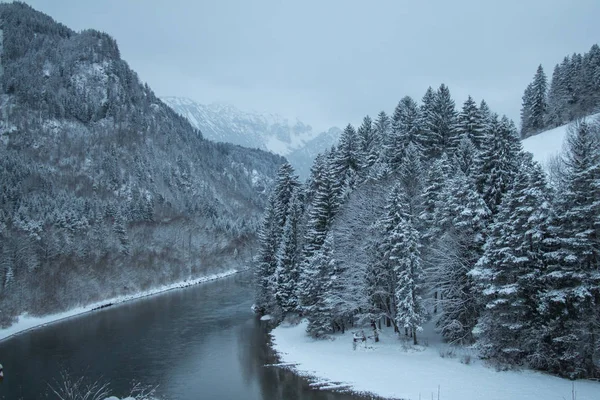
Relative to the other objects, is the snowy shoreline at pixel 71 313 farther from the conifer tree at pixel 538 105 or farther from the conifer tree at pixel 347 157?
the conifer tree at pixel 538 105

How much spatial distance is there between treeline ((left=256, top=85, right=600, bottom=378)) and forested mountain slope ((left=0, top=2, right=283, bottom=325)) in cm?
3665

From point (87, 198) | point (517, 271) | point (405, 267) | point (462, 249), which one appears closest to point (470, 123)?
point (462, 249)

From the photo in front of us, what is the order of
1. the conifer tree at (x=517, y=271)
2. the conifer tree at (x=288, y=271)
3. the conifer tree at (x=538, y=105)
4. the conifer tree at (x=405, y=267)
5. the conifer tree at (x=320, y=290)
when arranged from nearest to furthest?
the conifer tree at (x=517, y=271), the conifer tree at (x=405, y=267), the conifer tree at (x=320, y=290), the conifer tree at (x=288, y=271), the conifer tree at (x=538, y=105)

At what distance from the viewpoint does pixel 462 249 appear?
30.2m

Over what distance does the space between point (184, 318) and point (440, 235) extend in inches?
1334

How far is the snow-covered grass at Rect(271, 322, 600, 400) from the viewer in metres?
21.9

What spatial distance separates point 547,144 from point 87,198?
119968 mm

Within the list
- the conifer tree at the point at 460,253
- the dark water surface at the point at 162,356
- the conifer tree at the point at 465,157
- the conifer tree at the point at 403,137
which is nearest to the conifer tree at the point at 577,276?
the conifer tree at the point at 460,253

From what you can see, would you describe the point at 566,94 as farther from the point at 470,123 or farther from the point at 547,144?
the point at 470,123

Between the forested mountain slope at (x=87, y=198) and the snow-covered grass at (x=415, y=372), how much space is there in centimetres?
3982

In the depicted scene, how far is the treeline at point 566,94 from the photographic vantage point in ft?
195

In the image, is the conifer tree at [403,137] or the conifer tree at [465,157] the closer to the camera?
the conifer tree at [465,157]

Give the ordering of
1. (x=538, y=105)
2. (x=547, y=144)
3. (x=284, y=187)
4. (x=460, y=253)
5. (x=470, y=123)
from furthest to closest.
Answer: (x=538, y=105) < (x=284, y=187) < (x=547, y=144) < (x=470, y=123) < (x=460, y=253)

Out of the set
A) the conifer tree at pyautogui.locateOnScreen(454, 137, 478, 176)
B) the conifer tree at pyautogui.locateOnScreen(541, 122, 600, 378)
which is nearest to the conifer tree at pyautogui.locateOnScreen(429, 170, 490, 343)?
the conifer tree at pyautogui.locateOnScreen(541, 122, 600, 378)
